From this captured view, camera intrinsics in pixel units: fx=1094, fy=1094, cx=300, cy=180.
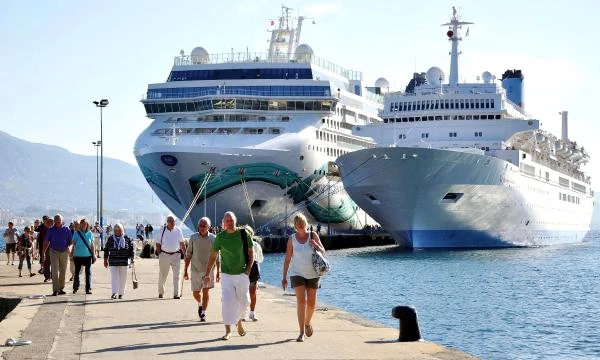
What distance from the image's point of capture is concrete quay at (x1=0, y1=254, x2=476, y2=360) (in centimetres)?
1262

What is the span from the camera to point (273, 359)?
12.2 m

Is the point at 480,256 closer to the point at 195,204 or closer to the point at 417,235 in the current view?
the point at 417,235

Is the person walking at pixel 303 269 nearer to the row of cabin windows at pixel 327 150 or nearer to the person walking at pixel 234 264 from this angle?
the person walking at pixel 234 264

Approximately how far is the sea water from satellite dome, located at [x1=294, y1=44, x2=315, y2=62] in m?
21.8

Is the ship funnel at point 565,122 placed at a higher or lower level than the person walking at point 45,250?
higher

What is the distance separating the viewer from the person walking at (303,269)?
13.9 meters

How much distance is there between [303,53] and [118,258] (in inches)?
2251

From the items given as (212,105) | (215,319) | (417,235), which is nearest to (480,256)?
(417,235)

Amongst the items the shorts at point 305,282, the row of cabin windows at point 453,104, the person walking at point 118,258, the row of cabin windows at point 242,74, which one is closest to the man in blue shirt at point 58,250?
the person walking at point 118,258

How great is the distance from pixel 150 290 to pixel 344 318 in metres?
6.54

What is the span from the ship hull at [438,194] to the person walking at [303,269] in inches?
1576

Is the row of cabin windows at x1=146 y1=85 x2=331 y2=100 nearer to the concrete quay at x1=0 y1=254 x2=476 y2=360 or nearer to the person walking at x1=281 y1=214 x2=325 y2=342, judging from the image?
the concrete quay at x1=0 y1=254 x2=476 y2=360

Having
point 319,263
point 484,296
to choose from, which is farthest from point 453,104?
point 319,263

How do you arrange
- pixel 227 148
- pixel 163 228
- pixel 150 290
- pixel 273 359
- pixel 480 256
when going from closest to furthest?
1. pixel 273 359
2. pixel 163 228
3. pixel 150 290
4. pixel 480 256
5. pixel 227 148
